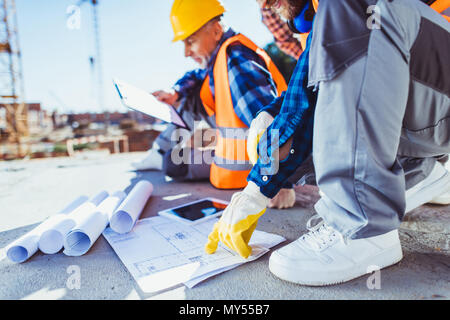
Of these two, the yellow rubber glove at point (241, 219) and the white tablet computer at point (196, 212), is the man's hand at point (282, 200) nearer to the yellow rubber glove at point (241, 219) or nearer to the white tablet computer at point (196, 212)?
the white tablet computer at point (196, 212)

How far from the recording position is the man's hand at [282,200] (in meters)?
1.31

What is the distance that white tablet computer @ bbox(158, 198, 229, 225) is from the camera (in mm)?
1175

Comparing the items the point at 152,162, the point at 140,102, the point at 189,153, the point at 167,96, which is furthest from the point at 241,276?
the point at 152,162

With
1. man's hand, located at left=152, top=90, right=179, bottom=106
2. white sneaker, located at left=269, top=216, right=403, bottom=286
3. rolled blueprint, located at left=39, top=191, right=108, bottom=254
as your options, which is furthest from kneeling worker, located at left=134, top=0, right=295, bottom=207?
rolled blueprint, located at left=39, top=191, right=108, bottom=254

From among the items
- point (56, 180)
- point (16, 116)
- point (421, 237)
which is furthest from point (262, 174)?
point (16, 116)

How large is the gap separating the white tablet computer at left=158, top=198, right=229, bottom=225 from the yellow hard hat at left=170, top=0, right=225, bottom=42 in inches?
38.2

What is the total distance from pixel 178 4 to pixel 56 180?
1.53m

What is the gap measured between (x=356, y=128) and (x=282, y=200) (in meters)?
0.72

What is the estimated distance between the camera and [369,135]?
65 centimetres

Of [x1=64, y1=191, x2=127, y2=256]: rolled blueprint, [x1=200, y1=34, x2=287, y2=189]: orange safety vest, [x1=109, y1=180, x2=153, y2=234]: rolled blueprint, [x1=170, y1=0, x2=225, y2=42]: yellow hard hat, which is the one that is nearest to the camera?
[x1=64, y1=191, x2=127, y2=256]: rolled blueprint

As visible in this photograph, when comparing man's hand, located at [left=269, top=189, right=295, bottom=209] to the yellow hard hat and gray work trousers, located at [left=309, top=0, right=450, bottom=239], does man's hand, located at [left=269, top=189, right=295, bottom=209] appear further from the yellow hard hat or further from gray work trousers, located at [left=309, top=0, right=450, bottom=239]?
the yellow hard hat

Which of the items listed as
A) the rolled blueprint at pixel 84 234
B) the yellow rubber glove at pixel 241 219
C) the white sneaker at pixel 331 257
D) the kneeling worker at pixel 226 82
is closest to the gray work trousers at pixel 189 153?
the kneeling worker at pixel 226 82
